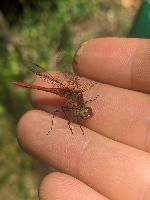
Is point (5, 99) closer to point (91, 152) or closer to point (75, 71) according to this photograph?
point (75, 71)

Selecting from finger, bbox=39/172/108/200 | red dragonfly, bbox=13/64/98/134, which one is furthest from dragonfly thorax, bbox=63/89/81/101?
finger, bbox=39/172/108/200

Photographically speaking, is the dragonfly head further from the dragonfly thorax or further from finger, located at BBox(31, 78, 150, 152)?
the dragonfly thorax

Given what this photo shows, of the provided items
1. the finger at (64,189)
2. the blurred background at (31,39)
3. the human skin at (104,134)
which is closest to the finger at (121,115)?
the human skin at (104,134)

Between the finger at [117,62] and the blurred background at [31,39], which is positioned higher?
the finger at [117,62]

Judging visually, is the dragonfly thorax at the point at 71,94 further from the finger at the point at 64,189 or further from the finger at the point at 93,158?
the finger at the point at 64,189

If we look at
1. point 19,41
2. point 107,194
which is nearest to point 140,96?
point 107,194

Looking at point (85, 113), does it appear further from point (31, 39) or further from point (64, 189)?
point (31, 39)

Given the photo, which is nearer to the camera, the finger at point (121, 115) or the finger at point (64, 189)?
the finger at point (64, 189)
